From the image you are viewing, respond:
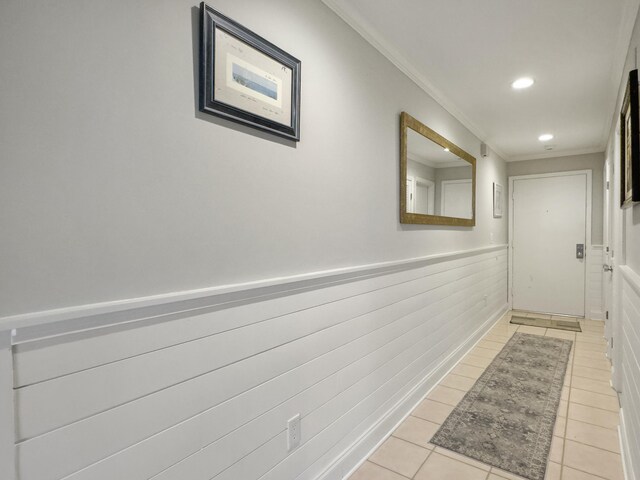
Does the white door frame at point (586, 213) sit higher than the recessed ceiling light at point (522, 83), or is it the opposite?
the recessed ceiling light at point (522, 83)

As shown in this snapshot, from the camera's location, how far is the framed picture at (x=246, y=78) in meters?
1.17

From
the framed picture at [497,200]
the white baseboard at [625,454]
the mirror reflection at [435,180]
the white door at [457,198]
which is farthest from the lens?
the framed picture at [497,200]

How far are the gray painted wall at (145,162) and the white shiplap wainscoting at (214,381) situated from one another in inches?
3.4

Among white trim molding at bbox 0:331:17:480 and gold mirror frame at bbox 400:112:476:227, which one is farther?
gold mirror frame at bbox 400:112:476:227

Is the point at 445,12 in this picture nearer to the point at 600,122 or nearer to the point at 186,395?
the point at 186,395

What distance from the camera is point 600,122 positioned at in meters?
3.76

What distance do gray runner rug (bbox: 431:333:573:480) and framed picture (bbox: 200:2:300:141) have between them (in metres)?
2.03

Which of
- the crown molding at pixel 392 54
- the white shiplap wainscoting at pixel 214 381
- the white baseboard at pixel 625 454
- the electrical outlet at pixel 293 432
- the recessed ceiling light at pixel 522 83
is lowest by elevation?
the white baseboard at pixel 625 454

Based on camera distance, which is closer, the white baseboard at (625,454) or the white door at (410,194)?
the white baseboard at (625,454)

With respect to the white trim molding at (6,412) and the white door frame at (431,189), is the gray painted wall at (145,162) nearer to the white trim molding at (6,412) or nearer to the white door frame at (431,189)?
the white trim molding at (6,412)

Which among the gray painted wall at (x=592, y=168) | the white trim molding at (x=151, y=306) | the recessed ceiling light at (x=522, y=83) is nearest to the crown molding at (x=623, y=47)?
the recessed ceiling light at (x=522, y=83)

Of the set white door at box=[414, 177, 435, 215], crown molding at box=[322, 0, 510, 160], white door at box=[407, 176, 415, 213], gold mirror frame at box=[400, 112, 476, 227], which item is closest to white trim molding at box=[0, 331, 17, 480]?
crown molding at box=[322, 0, 510, 160]

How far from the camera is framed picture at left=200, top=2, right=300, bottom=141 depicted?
1.17m

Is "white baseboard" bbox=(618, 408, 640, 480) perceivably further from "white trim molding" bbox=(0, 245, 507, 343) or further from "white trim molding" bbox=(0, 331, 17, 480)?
"white trim molding" bbox=(0, 331, 17, 480)
